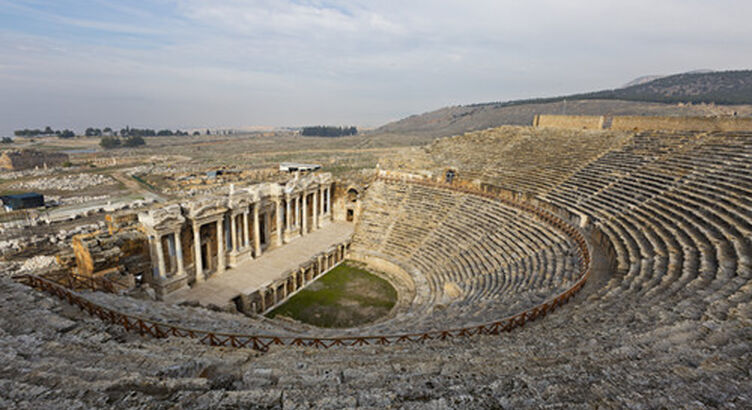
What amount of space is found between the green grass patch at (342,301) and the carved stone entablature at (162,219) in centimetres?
713

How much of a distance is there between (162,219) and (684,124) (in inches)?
1298

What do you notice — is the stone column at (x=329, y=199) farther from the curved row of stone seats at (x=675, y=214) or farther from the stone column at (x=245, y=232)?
the curved row of stone seats at (x=675, y=214)

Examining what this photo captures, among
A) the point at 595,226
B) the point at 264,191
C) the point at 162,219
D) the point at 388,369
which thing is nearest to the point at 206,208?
the point at 162,219

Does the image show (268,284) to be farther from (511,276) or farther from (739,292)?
(739,292)

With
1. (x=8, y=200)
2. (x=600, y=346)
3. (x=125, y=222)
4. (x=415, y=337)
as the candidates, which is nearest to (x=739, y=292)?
(x=600, y=346)

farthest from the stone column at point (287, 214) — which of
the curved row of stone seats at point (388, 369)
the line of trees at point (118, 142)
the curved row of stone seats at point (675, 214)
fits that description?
the line of trees at point (118, 142)

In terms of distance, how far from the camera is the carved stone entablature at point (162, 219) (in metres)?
18.6

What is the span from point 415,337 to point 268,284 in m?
A: 12.2

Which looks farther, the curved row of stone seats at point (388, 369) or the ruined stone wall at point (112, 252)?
the ruined stone wall at point (112, 252)

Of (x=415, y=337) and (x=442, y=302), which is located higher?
(x=415, y=337)

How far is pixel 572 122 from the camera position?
33.3m

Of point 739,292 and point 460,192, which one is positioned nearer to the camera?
point 739,292

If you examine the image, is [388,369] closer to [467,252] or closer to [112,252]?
[467,252]

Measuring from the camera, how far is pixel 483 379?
6430 mm
